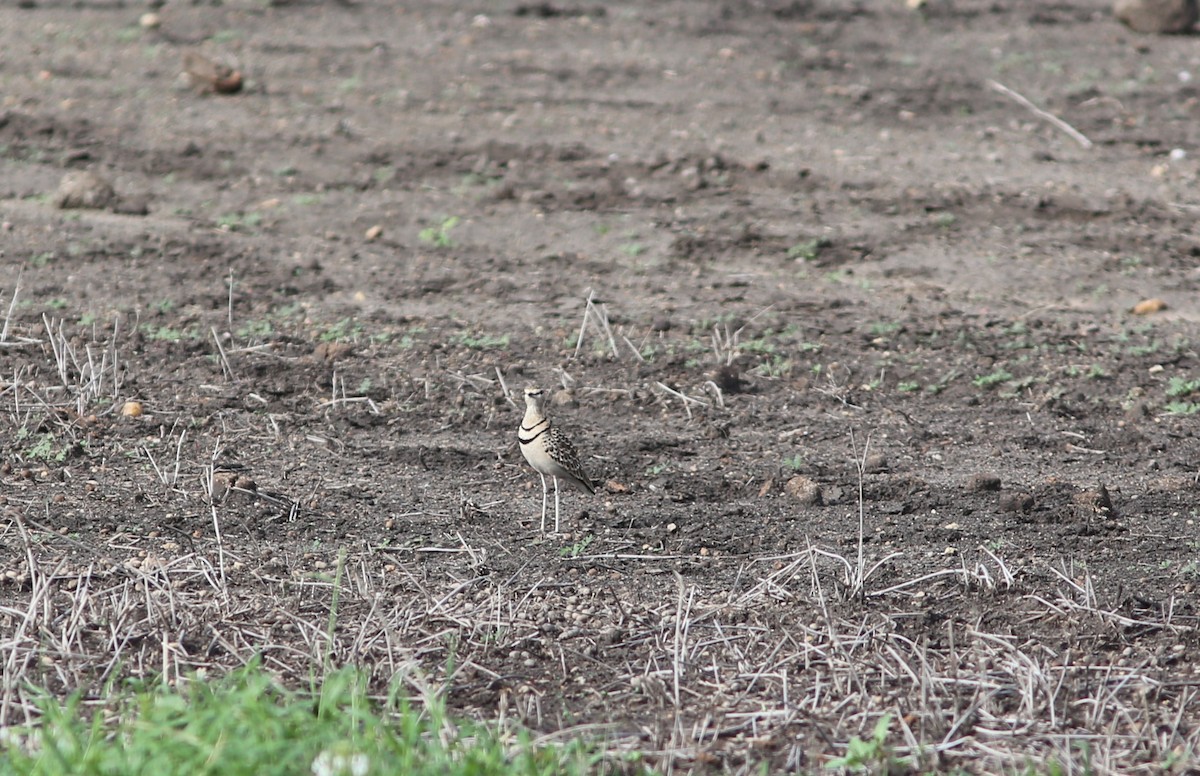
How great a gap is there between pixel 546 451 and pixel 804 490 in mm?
1033

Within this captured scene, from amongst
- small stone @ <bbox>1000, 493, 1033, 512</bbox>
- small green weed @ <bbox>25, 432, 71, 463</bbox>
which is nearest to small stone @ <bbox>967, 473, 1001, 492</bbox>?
small stone @ <bbox>1000, 493, 1033, 512</bbox>

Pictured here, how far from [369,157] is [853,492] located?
5.25 m

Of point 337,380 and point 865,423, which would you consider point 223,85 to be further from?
point 865,423

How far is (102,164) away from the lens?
9.38 meters

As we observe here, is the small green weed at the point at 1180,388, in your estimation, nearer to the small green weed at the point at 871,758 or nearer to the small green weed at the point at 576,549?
the small green weed at the point at 576,549

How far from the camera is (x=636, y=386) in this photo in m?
6.31

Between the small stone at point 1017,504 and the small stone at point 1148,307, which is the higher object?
the small stone at point 1017,504

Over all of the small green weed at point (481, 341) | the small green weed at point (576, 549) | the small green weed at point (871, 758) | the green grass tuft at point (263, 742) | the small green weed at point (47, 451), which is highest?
the green grass tuft at point (263, 742)

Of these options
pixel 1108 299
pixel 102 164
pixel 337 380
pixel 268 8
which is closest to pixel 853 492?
pixel 337 380

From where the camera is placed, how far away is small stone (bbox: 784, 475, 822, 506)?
5242 mm

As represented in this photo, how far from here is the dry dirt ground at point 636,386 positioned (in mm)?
4086

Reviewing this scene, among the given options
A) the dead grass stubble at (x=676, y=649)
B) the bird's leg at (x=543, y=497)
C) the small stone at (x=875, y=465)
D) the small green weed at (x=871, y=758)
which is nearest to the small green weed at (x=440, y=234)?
the bird's leg at (x=543, y=497)

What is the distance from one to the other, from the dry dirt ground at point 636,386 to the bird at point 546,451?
177 mm

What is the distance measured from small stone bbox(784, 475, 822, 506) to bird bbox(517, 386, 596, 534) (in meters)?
0.79
